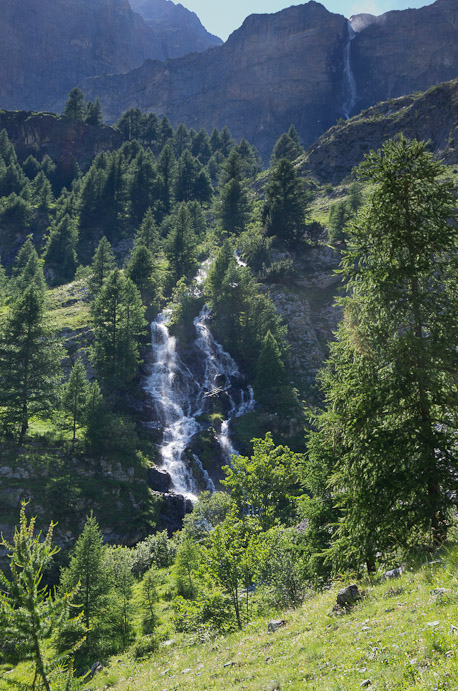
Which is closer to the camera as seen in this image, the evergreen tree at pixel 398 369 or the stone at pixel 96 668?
the evergreen tree at pixel 398 369

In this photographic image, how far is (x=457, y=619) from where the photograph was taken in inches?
259

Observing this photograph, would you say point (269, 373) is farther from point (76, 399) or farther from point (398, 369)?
point (398, 369)

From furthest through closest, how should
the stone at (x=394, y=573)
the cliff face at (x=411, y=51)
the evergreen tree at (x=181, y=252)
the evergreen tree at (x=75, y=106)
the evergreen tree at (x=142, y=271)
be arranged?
the cliff face at (x=411, y=51) < the evergreen tree at (x=75, y=106) < the evergreen tree at (x=181, y=252) < the evergreen tree at (x=142, y=271) < the stone at (x=394, y=573)

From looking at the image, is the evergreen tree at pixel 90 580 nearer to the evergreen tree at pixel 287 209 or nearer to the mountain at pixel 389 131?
the evergreen tree at pixel 287 209

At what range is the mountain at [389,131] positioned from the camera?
94.6 m

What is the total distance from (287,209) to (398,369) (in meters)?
71.9

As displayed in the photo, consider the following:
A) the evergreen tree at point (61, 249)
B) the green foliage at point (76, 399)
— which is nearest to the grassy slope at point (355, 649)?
the green foliage at point (76, 399)

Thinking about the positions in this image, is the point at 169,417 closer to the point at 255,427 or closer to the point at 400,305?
the point at 255,427

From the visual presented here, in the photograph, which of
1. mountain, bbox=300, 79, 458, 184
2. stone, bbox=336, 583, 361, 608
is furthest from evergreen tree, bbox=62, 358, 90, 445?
mountain, bbox=300, 79, 458, 184

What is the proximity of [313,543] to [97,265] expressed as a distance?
203 ft

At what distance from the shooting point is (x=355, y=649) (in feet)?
24.9

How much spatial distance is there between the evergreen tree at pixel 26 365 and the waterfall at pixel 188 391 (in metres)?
13.9

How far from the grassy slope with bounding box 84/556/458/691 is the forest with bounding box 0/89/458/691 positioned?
76.5 inches

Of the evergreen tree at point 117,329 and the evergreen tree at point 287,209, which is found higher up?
the evergreen tree at point 287,209
